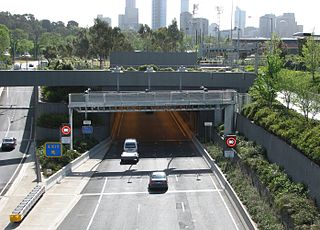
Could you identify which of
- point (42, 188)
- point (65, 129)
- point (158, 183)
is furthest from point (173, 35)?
point (42, 188)

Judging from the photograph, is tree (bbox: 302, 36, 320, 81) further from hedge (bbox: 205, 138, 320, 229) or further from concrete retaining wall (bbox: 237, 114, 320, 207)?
hedge (bbox: 205, 138, 320, 229)

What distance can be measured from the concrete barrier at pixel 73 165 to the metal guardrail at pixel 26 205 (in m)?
2.51

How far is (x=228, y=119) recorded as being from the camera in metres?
55.0

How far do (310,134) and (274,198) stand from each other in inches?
215

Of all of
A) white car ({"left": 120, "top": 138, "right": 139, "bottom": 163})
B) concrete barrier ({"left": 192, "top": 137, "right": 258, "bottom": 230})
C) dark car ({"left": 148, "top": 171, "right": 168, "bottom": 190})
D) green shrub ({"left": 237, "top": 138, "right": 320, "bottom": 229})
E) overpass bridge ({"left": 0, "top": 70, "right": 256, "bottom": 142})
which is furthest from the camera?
overpass bridge ({"left": 0, "top": 70, "right": 256, "bottom": 142})

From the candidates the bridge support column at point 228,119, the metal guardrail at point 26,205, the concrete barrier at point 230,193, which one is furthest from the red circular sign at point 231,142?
the metal guardrail at point 26,205

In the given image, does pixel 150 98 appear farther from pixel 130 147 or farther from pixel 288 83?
pixel 288 83

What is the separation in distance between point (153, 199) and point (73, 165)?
12985 millimetres

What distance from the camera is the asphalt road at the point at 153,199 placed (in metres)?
31.1

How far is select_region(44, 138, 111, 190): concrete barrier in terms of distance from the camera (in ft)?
133

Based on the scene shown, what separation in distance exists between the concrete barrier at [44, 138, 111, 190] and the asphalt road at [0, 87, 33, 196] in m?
3.50

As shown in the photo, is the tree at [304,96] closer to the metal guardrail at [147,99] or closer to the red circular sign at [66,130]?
the metal guardrail at [147,99]

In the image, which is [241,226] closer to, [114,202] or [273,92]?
[114,202]

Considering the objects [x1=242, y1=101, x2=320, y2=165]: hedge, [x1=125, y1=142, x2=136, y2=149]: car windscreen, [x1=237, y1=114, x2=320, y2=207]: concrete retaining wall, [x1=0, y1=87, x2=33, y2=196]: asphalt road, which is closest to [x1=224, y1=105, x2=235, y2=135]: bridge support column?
[x1=242, y1=101, x2=320, y2=165]: hedge
